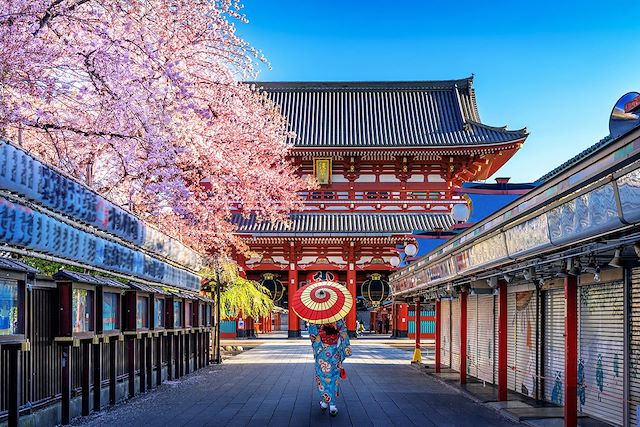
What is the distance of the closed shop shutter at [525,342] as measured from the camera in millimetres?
14297

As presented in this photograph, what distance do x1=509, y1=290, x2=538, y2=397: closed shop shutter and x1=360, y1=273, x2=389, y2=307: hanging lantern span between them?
27.6m

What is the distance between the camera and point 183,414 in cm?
1195

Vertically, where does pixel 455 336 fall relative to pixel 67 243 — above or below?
below

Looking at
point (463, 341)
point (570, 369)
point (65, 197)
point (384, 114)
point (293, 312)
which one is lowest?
point (293, 312)

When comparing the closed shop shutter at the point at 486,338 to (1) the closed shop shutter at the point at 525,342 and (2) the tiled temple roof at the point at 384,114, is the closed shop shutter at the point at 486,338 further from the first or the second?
(2) the tiled temple roof at the point at 384,114

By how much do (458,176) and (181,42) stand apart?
91.9 feet

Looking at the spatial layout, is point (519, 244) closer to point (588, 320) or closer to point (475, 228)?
point (588, 320)

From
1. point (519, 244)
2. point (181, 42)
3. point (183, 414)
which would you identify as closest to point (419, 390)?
point (183, 414)

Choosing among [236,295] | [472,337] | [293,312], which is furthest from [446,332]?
[293,312]

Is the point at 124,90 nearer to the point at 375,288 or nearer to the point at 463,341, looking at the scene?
the point at 463,341

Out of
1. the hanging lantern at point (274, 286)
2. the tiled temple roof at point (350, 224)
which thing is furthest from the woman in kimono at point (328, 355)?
the hanging lantern at point (274, 286)

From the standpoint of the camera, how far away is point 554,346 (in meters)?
13.0

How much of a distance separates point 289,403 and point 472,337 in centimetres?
710

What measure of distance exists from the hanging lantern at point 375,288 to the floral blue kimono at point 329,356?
30827 mm
